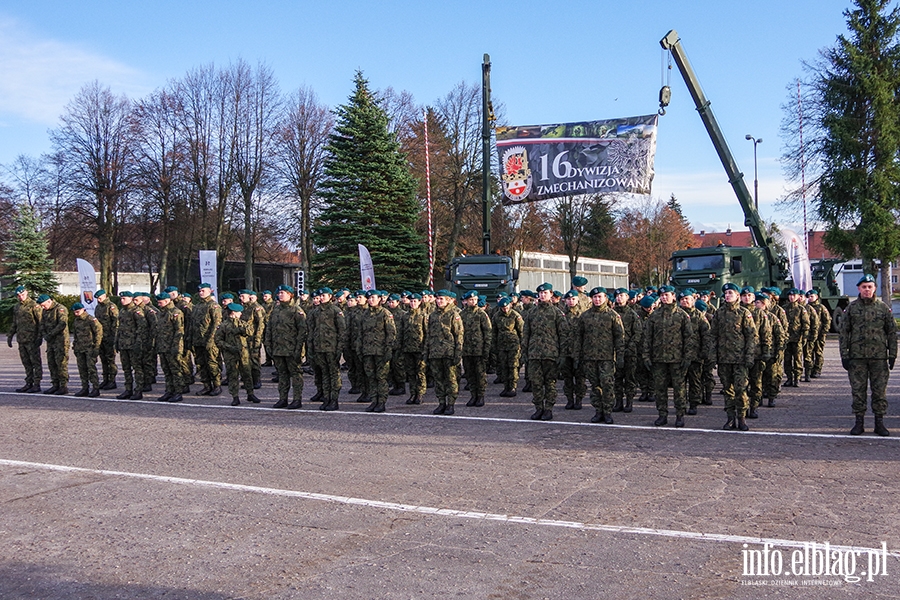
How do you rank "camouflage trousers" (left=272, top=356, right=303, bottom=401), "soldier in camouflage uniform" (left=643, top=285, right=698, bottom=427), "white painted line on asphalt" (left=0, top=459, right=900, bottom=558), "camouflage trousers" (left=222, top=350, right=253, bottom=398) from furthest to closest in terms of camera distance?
1. "camouflage trousers" (left=222, top=350, right=253, bottom=398)
2. "camouflage trousers" (left=272, top=356, right=303, bottom=401)
3. "soldier in camouflage uniform" (left=643, top=285, right=698, bottom=427)
4. "white painted line on asphalt" (left=0, top=459, right=900, bottom=558)

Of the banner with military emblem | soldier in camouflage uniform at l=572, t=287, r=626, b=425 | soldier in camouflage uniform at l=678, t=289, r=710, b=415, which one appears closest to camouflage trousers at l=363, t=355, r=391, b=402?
soldier in camouflage uniform at l=572, t=287, r=626, b=425

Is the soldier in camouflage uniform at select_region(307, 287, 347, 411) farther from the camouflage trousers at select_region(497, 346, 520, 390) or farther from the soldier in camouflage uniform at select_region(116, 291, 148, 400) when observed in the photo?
the soldier in camouflage uniform at select_region(116, 291, 148, 400)

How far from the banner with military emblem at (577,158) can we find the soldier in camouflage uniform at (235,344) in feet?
38.9

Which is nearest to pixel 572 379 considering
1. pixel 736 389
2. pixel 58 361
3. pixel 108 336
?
pixel 736 389

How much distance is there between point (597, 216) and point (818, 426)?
44672mm

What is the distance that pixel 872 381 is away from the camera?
931 cm

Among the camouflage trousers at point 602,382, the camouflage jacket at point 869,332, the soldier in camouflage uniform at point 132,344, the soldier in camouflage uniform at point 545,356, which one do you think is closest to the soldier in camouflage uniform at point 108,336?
the soldier in camouflage uniform at point 132,344

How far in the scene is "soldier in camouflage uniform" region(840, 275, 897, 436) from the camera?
916 cm

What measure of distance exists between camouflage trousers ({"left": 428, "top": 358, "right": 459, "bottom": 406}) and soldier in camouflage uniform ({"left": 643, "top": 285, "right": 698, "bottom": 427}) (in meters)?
2.94

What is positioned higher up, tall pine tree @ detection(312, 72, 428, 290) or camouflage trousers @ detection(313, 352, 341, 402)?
tall pine tree @ detection(312, 72, 428, 290)

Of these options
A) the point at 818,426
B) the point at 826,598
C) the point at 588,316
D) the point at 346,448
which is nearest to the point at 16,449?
the point at 346,448

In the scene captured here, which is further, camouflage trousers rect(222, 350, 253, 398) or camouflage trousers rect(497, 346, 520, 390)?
camouflage trousers rect(497, 346, 520, 390)

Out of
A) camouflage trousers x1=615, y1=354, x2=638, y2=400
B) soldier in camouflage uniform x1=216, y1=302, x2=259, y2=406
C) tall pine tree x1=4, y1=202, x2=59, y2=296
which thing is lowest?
camouflage trousers x1=615, y1=354, x2=638, y2=400

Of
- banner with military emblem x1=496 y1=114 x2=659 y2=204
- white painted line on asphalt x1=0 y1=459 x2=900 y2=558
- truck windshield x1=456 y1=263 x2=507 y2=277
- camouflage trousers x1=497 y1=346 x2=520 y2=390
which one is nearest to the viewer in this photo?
white painted line on asphalt x1=0 y1=459 x2=900 y2=558
